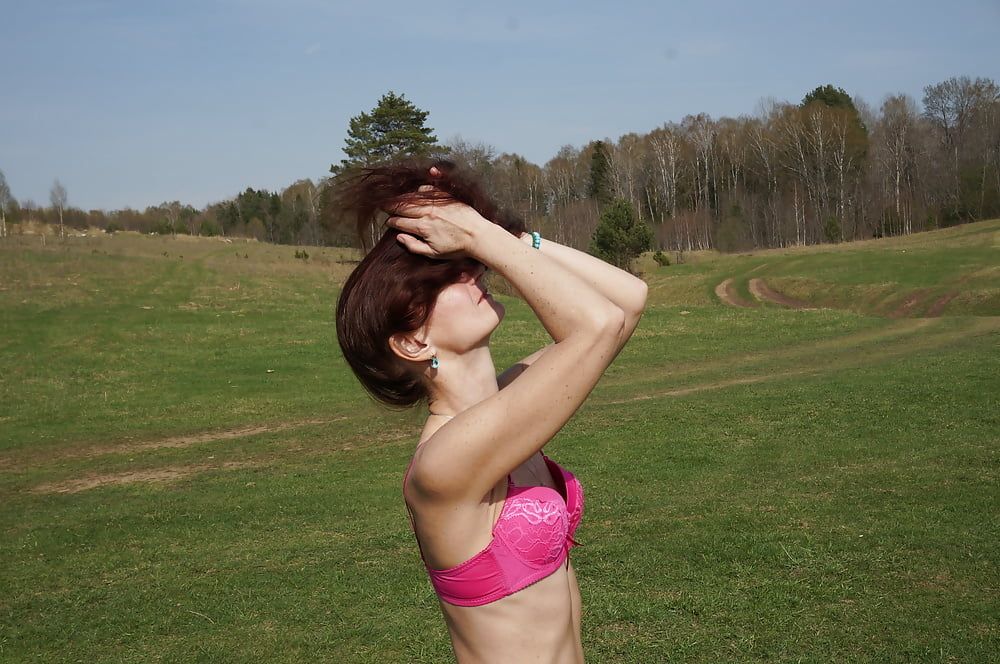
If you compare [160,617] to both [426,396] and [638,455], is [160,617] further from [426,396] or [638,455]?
[638,455]

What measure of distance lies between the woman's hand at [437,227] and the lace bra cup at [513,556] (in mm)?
566

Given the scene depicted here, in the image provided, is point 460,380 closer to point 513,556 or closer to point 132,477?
point 513,556

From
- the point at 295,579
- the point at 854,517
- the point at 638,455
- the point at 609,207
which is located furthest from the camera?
the point at 609,207

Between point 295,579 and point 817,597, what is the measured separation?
13.6 ft

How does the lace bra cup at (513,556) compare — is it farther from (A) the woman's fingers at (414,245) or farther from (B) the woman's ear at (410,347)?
(A) the woman's fingers at (414,245)

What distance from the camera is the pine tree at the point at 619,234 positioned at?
4872 centimetres

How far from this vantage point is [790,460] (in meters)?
10.6

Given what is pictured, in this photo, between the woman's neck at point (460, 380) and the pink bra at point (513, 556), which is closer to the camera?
the pink bra at point (513, 556)

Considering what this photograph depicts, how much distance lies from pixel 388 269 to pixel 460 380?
0.32 meters

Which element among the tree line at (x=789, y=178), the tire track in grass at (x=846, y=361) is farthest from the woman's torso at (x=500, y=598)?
the tree line at (x=789, y=178)

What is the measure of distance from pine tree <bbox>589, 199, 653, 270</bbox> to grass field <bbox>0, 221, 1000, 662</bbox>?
22.0m

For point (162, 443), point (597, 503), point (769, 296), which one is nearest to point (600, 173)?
point (769, 296)

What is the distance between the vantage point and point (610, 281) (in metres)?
2.02

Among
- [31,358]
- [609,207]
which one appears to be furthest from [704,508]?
[609,207]
